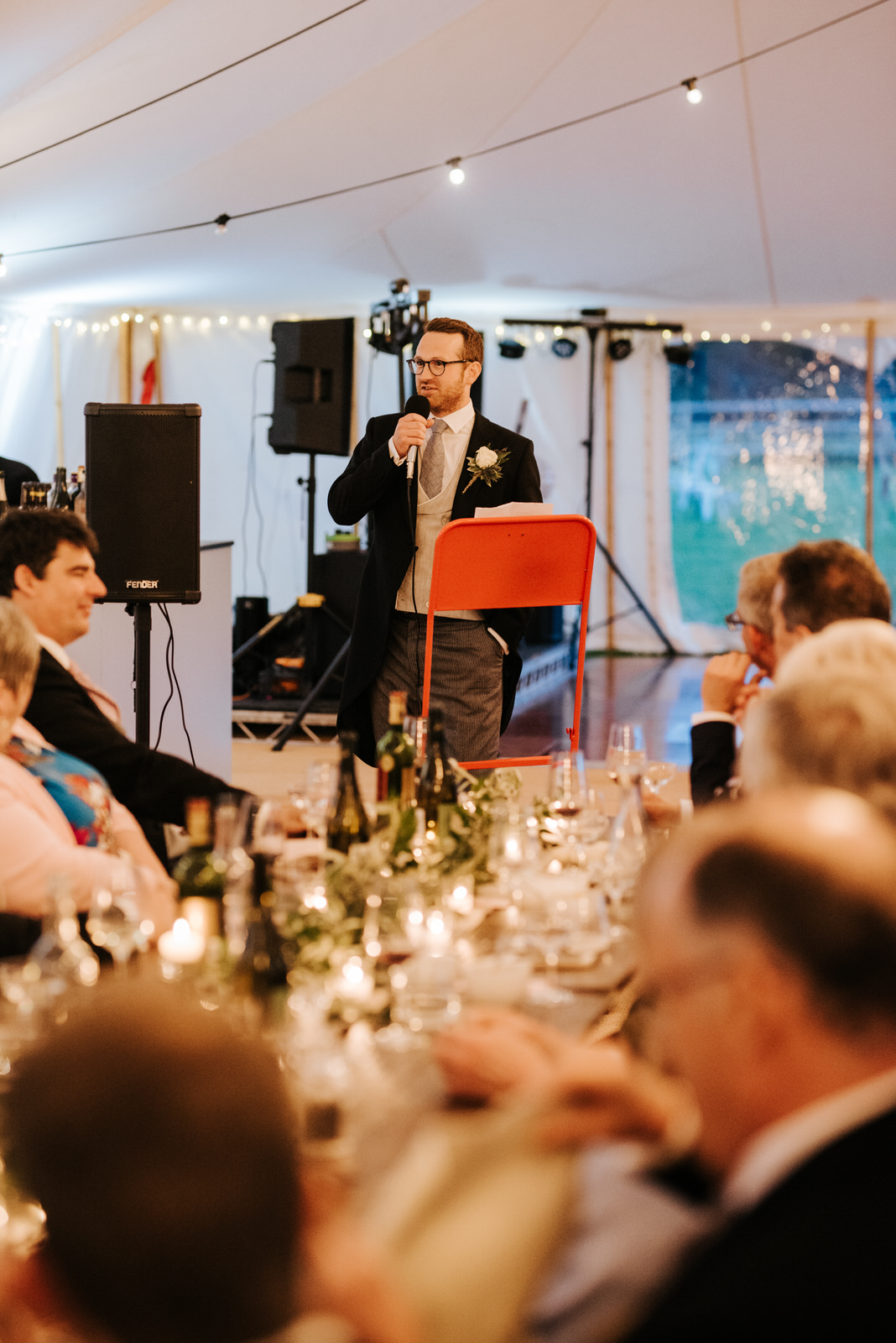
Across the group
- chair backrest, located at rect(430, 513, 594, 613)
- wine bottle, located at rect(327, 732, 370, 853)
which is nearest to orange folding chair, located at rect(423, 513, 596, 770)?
chair backrest, located at rect(430, 513, 594, 613)

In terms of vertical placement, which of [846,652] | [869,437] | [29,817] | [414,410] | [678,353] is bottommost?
[29,817]

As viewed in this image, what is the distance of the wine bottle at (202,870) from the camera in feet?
6.01

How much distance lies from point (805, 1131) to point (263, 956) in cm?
89

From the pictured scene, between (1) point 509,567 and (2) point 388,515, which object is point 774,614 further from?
(2) point 388,515

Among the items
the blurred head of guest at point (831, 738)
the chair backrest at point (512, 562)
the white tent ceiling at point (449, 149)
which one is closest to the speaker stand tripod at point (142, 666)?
the chair backrest at point (512, 562)

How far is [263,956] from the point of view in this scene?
1689 millimetres

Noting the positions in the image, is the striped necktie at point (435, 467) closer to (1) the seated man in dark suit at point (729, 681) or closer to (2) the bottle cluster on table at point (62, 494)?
(1) the seated man in dark suit at point (729, 681)

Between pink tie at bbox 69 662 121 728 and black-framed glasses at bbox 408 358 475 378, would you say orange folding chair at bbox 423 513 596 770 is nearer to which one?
black-framed glasses at bbox 408 358 475 378

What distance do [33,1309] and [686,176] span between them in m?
8.45

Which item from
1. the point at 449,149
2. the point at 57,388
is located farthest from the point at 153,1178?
the point at 57,388

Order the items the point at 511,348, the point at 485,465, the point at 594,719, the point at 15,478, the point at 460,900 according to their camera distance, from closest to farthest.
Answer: the point at 460,900 < the point at 485,465 < the point at 15,478 < the point at 594,719 < the point at 511,348

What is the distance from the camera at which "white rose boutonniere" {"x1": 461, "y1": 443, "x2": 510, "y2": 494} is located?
3.99 meters

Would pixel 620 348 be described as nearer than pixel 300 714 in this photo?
No

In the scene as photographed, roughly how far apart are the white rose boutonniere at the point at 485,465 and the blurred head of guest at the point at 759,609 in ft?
3.78
